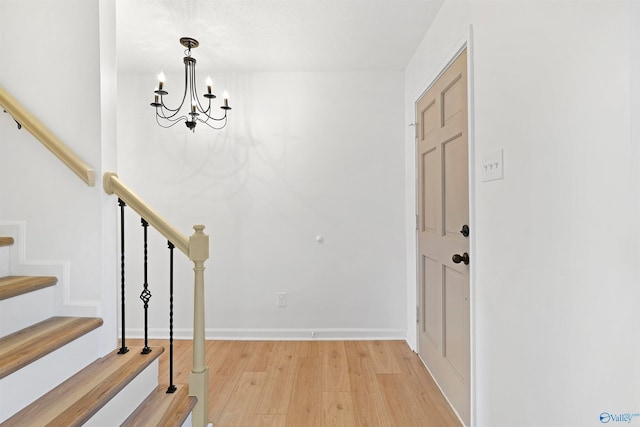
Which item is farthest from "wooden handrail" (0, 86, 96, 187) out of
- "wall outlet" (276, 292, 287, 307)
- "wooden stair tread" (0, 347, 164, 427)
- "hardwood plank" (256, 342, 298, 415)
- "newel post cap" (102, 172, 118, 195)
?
"wall outlet" (276, 292, 287, 307)

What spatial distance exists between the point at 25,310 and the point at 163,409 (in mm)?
815

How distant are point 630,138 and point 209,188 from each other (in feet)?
9.21

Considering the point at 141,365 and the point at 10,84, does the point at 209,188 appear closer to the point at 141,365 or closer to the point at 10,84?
the point at 10,84

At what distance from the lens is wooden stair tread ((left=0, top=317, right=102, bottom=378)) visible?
1.19m

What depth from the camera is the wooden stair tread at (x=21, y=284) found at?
140 centimetres

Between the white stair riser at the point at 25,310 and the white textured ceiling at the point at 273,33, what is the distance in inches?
71.3

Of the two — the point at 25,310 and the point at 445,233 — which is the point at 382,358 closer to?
the point at 445,233

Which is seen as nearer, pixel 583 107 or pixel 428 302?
pixel 583 107

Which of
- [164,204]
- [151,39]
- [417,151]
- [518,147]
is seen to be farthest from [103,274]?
[417,151]

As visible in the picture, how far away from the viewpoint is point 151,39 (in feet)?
7.84

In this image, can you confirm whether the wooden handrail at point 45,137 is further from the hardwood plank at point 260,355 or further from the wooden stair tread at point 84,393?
the hardwood plank at point 260,355

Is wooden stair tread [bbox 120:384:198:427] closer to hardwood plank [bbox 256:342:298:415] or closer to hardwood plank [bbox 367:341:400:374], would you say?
hardwood plank [bbox 256:342:298:415]

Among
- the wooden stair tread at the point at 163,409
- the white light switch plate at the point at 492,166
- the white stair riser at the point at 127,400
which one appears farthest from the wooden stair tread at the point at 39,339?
the white light switch plate at the point at 492,166

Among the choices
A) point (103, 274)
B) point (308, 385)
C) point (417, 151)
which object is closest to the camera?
point (103, 274)
